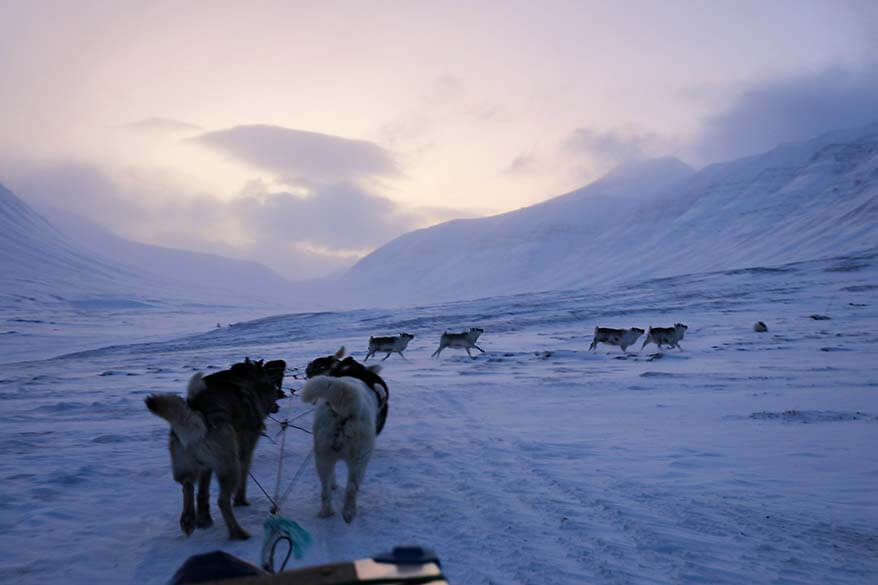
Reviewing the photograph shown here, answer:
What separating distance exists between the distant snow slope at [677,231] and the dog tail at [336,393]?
2825 inches

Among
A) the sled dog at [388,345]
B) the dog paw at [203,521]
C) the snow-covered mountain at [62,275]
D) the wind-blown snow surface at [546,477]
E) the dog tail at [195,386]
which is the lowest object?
the wind-blown snow surface at [546,477]

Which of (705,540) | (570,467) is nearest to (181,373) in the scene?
(570,467)

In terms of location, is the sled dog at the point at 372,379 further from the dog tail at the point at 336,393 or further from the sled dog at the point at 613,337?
the sled dog at the point at 613,337

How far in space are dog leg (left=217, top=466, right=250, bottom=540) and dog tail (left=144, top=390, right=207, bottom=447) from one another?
413mm

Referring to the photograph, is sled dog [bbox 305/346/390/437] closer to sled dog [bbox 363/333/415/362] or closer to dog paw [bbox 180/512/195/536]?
dog paw [bbox 180/512/195/536]

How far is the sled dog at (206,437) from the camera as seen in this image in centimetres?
511

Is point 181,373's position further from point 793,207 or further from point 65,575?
point 793,207

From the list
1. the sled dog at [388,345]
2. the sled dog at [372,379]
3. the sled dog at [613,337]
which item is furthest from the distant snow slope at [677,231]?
the sled dog at [372,379]

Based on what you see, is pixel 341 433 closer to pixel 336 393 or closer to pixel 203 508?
pixel 336 393

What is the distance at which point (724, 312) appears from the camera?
103 feet

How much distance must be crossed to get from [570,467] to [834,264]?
4814 cm

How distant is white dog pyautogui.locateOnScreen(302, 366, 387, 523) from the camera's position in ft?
18.9

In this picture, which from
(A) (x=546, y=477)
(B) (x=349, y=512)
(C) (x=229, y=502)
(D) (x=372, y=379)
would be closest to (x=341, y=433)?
(B) (x=349, y=512)

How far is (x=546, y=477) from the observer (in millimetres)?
7113
